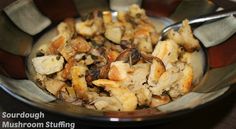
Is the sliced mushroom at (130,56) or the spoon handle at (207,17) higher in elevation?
the spoon handle at (207,17)

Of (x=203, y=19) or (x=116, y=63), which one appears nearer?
(x=116, y=63)

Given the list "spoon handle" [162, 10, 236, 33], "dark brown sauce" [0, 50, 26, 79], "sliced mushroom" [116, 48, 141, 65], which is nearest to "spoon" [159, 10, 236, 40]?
"spoon handle" [162, 10, 236, 33]

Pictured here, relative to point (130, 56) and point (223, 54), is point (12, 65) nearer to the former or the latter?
point (130, 56)

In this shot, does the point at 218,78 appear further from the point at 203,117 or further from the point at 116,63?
the point at 116,63

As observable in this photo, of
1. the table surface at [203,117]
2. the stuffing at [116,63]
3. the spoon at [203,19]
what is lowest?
the table surface at [203,117]

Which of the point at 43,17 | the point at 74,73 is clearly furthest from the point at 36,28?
the point at 74,73

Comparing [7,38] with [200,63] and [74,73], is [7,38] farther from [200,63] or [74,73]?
[200,63]

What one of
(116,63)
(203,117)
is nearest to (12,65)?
(116,63)

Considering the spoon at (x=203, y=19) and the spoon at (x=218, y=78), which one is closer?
the spoon at (x=218, y=78)

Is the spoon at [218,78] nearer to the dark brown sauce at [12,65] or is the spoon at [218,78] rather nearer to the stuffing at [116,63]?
the stuffing at [116,63]

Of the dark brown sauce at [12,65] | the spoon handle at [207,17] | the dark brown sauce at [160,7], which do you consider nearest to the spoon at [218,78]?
the spoon handle at [207,17]

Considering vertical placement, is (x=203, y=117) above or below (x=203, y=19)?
below

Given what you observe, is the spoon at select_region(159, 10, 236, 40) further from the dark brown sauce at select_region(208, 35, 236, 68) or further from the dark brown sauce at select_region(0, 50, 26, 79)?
the dark brown sauce at select_region(0, 50, 26, 79)
